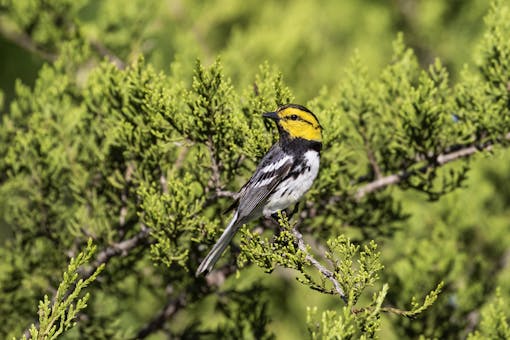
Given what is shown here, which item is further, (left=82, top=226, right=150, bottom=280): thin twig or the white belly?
(left=82, top=226, right=150, bottom=280): thin twig

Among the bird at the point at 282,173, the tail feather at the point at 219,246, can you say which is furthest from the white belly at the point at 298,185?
the tail feather at the point at 219,246

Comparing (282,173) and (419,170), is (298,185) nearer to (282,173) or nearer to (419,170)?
(282,173)

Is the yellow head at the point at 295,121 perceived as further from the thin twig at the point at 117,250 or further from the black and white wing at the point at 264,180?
the thin twig at the point at 117,250

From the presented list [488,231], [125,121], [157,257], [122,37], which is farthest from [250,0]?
[157,257]

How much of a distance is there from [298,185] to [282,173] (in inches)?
4.6

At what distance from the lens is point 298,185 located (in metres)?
3.63

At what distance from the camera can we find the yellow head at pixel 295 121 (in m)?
3.48

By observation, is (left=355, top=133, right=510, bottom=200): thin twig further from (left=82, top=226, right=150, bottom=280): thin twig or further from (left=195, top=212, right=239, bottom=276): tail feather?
(left=82, top=226, right=150, bottom=280): thin twig

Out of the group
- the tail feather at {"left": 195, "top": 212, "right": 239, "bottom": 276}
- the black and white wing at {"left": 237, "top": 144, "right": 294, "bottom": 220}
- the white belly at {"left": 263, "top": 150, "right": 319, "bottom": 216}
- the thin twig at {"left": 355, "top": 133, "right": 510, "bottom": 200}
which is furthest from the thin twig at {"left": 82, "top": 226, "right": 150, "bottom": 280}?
the thin twig at {"left": 355, "top": 133, "right": 510, "bottom": 200}

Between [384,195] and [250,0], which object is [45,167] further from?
[250,0]

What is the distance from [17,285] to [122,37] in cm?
241

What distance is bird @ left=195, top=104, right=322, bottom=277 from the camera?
3510 millimetres

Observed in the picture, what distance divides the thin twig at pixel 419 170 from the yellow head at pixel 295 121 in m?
0.62

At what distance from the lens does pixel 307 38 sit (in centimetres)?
760
